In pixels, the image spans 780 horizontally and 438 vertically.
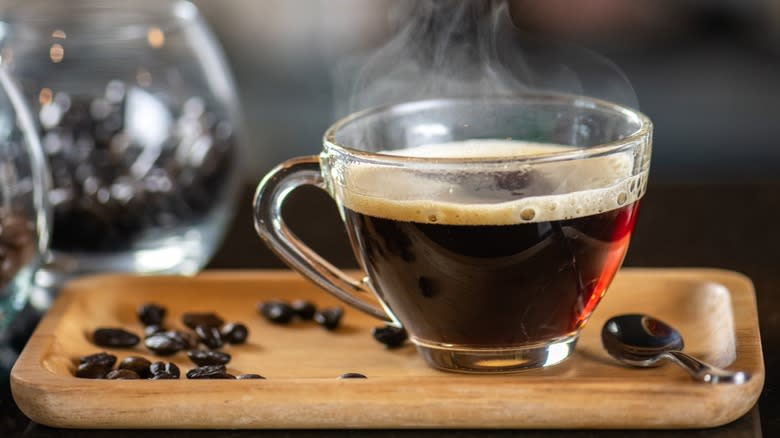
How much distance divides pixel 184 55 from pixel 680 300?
0.83 meters

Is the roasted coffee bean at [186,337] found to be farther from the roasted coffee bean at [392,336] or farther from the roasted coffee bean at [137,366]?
the roasted coffee bean at [392,336]

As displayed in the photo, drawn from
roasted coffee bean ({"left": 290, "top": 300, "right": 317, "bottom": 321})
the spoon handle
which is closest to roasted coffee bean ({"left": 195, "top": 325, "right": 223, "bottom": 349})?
roasted coffee bean ({"left": 290, "top": 300, "right": 317, "bottom": 321})

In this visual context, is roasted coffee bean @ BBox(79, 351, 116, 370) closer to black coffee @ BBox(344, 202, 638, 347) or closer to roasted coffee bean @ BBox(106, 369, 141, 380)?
roasted coffee bean @ BBox(106, 369, 141, 380)

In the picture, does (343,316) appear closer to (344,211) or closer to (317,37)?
(344,211)

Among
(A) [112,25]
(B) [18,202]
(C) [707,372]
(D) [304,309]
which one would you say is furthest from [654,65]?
(C) [707,372]

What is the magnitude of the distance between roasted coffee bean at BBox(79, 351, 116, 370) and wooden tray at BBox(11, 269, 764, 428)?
0.02 meters

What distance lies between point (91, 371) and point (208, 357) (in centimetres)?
12

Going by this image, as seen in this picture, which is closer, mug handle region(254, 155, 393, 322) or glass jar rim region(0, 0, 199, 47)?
mug handle region(254, 155, 393, 322)

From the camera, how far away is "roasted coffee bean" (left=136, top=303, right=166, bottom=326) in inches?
54.8

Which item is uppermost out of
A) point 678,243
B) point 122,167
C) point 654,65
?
point 122,167

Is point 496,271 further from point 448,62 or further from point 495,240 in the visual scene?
point 448,62

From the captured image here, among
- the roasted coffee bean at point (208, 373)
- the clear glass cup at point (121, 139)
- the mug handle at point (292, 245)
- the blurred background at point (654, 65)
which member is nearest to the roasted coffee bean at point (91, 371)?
the roasted coffee bean at point (208, 373)

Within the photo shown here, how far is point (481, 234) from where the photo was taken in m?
1.08

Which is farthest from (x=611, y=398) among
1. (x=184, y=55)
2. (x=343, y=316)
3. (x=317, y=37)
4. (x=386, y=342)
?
(x=317, y=37)
